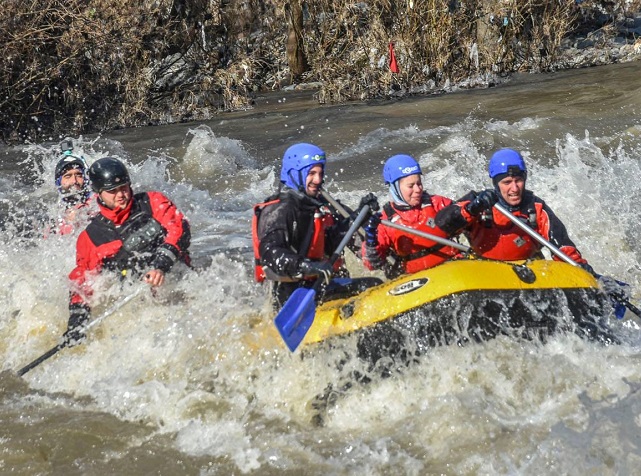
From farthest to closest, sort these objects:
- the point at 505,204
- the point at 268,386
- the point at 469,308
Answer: the point at 505,204 → the point at 268,386 → the point at 469,308

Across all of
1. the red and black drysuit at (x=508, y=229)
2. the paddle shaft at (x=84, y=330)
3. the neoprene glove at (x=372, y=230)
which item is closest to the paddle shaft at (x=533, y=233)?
the red and black drysuit at (x=508, y=229)

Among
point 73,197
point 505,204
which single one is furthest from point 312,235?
point 73,197

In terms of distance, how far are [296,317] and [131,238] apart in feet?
5.21

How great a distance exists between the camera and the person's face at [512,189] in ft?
17.3

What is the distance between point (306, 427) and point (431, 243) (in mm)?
1538

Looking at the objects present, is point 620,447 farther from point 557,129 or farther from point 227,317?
point 557,129

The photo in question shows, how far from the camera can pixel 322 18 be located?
1719cm

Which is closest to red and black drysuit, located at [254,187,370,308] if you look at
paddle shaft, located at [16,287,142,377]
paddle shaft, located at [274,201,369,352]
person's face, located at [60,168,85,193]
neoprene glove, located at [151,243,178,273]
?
paddle shaft, located at [274,201,369,352]

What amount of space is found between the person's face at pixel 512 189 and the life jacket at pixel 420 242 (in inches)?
17.6

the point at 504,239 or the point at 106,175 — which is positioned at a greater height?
the point at 106,175

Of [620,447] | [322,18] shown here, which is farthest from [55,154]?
[620,447]

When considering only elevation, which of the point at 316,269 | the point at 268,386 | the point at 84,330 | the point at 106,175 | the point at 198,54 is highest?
the point at 198,54

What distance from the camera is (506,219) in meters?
5.38

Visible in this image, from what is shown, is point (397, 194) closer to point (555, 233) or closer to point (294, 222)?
point (294, 222)
